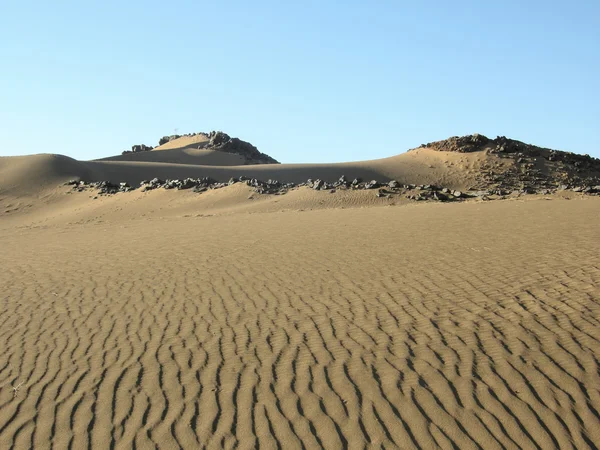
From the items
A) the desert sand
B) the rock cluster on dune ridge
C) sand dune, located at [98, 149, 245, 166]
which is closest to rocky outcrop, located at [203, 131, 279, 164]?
sand dune, located at [98, 149, 245, 166]

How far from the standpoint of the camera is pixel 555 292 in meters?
8.58

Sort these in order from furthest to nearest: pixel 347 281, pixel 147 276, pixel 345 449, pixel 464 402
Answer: pixel 147 276, pixel 347 281, pixel 464 402, pixel 345 449

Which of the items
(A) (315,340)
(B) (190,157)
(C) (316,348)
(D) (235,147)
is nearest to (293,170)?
(B) (190,157)

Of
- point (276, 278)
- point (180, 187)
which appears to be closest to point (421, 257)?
point (276, 278)

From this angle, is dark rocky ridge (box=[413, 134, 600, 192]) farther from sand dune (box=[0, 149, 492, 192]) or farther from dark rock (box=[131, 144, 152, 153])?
dark rock (box=[131, 144, 152, 153])

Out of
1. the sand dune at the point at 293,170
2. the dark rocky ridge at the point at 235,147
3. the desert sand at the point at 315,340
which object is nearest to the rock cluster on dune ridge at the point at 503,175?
the sand dune at the point at 293,170

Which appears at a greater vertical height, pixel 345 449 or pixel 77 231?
pixel 345 449

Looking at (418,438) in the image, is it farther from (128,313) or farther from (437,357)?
(128,313)

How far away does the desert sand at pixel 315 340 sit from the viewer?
5551 mm

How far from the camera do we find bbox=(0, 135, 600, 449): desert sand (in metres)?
5.55

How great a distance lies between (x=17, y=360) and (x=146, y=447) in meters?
3.12

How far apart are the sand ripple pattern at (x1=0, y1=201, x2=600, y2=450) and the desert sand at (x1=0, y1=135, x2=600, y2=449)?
3 centimetres

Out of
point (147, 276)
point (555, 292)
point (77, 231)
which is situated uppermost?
point (555, 292)

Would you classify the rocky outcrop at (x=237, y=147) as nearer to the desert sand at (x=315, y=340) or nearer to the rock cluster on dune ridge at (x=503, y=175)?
the rock cluster on dune ridge at (x=503, y=175)
